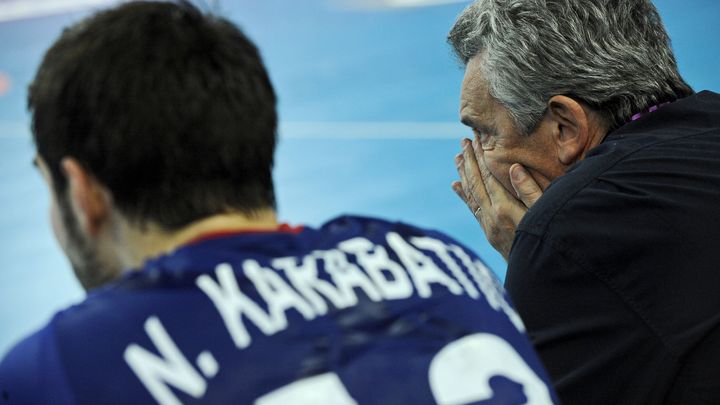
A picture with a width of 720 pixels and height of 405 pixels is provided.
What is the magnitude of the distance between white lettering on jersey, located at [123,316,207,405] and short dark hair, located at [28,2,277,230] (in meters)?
0.23

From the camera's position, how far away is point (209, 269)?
1.31 meters

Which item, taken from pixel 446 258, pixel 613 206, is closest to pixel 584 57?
pixel 613 206

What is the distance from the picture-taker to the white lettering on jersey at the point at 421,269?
143cm

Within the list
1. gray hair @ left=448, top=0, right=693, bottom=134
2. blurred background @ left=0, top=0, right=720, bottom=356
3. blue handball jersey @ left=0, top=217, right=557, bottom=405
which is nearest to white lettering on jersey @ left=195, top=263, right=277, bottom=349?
blue handball jersey @ left=0, top=217, right=557, bottom=405

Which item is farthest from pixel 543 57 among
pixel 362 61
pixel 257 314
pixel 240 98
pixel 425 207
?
pixel 362 61

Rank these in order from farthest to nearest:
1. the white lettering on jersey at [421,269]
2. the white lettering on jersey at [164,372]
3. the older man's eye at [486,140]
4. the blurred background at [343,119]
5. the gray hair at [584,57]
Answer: the blurred background at [343,119] < the older man's eye at [486,140] < the gray hair at [584,57] < the white lettering on jersey at [421,269] < the white lettering on jersey at [164,372]

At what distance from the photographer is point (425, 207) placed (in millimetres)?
5473

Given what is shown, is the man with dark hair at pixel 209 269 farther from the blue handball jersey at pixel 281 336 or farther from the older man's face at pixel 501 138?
the older man's face at pixel 501 138

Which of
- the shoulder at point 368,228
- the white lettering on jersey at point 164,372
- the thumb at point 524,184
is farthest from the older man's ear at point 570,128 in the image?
the white lettering on jersey at point 164,372

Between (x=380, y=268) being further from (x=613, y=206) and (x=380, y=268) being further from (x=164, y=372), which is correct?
(x=613, y=206)

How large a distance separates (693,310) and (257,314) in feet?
3.18

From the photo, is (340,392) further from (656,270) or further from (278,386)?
(656,270)

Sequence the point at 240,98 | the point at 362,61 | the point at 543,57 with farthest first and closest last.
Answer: the point at 362,61 → the point at 543,57 → the point at 240,98

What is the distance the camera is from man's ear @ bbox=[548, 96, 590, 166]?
7.77ft
